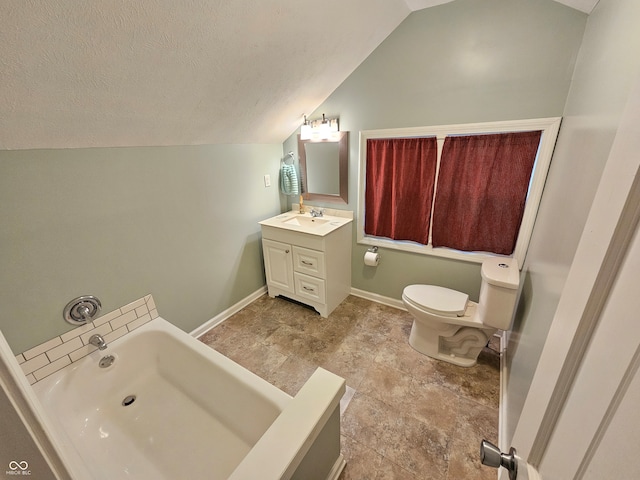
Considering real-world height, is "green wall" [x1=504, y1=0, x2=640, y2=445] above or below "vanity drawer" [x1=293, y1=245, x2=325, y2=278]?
above

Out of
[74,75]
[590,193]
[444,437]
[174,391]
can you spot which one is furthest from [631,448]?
[174,391]

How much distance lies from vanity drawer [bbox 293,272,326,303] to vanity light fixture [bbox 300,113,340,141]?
4.09ft

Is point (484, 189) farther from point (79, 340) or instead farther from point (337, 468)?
point (79, 340)

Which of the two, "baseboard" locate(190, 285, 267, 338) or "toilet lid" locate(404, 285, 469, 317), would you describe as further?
"baseboard" locate(190, 285, 267, 338)

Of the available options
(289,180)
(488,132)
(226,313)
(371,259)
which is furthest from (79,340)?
(488,132)

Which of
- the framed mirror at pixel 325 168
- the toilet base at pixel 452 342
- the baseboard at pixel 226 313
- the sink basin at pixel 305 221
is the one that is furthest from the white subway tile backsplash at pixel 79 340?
the toilet base at pixel 452 342

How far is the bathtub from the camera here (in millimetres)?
1041

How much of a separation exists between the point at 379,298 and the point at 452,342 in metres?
0.79

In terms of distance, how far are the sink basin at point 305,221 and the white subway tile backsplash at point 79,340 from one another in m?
1.32

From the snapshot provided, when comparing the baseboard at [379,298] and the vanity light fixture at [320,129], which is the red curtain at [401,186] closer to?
the vanity light fixture at [320,129]

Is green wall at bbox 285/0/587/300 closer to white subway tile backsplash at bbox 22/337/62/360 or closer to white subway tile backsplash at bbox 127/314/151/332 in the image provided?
white subway tile backsplash at bbox 127/314/151/332

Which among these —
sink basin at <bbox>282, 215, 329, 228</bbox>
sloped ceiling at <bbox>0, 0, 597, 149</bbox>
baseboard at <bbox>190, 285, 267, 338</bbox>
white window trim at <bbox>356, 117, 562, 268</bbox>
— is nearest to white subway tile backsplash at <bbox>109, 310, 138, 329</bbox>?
baseboard at <bbox>190, 285, 267, 338</bbox>

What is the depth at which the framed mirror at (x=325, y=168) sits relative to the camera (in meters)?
2.31

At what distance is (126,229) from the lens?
1601 millimetres
